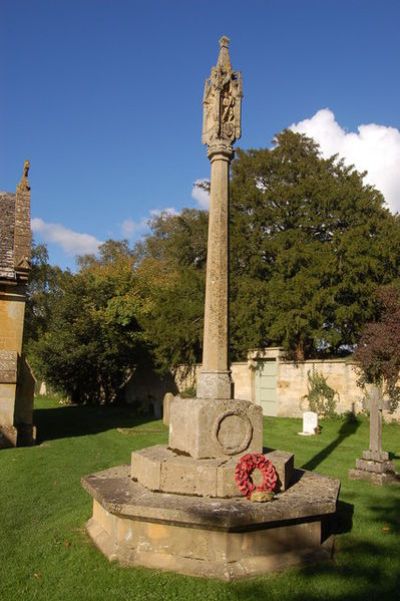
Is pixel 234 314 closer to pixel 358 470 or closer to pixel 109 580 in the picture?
pixel 358 470

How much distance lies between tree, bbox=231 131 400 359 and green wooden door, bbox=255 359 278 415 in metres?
1.05

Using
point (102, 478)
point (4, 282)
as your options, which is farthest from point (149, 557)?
point (4, 282)

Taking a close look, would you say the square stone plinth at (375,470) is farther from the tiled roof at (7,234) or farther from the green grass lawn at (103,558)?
the tiled roof at (7,234)

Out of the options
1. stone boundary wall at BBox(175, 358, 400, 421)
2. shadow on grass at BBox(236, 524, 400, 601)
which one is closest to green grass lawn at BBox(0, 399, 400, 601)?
shadow on grass at BBox(236, 524, 400, 601)

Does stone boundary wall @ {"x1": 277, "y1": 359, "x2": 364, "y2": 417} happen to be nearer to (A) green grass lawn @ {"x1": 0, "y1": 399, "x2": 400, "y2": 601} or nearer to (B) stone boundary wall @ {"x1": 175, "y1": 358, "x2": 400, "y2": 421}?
(B) stone boundary wall @ {"x1": 175, "y1": 358, "x2": 400, "y2": 421}

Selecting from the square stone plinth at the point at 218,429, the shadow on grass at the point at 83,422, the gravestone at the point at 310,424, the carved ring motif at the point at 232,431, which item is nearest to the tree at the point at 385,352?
the gravestone at the point at 310,424

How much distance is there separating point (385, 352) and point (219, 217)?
12081 mm

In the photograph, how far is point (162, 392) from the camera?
26.5 m

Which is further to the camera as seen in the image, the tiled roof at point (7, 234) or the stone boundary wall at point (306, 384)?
the stone boundary wall at point (306, 384)

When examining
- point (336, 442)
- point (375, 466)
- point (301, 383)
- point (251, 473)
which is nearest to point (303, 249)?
point (301, 383)

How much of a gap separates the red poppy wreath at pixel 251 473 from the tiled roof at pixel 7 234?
1001cm

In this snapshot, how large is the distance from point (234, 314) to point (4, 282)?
10.5 metres

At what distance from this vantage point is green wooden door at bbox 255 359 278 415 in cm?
2106

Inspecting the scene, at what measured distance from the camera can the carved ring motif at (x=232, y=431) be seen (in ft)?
20.4
